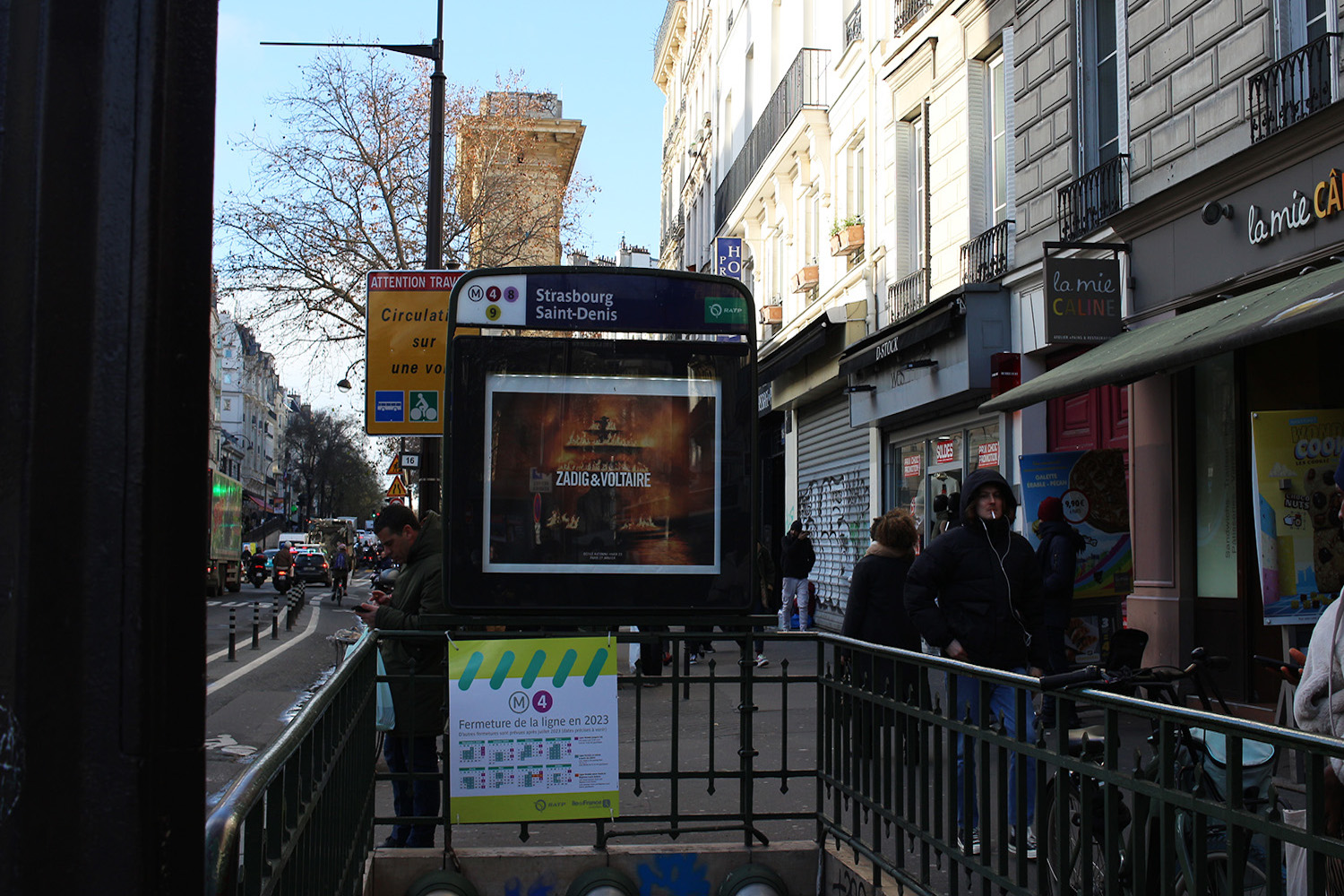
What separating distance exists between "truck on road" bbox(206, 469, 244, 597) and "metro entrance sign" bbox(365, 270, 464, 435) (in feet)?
93.2

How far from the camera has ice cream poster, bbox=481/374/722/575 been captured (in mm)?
6090

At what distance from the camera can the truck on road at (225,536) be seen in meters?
41.3

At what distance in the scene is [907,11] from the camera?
1884 centimetres

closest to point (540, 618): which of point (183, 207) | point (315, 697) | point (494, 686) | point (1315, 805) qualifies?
point (494, 686)

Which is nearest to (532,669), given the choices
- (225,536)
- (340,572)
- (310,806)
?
(310,806)

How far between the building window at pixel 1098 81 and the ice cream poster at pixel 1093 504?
124 inches

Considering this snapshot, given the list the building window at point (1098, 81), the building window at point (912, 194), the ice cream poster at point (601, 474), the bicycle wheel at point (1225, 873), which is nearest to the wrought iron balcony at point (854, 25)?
the building window at point (912, 194)

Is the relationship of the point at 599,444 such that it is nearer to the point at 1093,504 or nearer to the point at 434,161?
the point at 1093,504

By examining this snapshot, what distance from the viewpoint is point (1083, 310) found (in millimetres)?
12258

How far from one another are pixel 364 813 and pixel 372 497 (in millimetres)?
122849

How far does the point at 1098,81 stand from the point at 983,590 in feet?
26.9

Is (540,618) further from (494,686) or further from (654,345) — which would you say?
(654,345)

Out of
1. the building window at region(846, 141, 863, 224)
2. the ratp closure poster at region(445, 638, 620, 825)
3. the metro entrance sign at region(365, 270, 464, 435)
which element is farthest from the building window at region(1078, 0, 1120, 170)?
the ratp closure poster at region(445, 638, 620, 825)

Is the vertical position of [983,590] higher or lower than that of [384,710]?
higher
